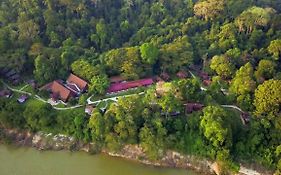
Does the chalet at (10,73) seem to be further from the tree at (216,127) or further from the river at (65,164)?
the tree at (216,127)

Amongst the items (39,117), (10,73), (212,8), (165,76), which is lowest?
(39,117)

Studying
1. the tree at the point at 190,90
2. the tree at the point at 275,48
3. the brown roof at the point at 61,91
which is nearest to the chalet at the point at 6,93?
the brown roof at the point at 61,91

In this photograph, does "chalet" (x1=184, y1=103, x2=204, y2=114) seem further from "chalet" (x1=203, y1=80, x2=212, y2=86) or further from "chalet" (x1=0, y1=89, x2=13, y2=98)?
"chalet" (x1=0, y1=89, x2=13, y2=98)

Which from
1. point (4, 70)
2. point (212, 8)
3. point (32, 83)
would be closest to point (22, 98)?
point (32, 83)

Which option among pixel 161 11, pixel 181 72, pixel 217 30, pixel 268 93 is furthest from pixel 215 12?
pixel 268 93

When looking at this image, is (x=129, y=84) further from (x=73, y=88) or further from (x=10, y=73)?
(x=10, y=73)

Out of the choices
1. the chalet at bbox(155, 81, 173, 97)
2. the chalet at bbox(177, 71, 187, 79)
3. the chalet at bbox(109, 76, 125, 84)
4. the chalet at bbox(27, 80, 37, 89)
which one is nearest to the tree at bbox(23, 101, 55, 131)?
the chalet at bbox(27, 80, 37, 89)
